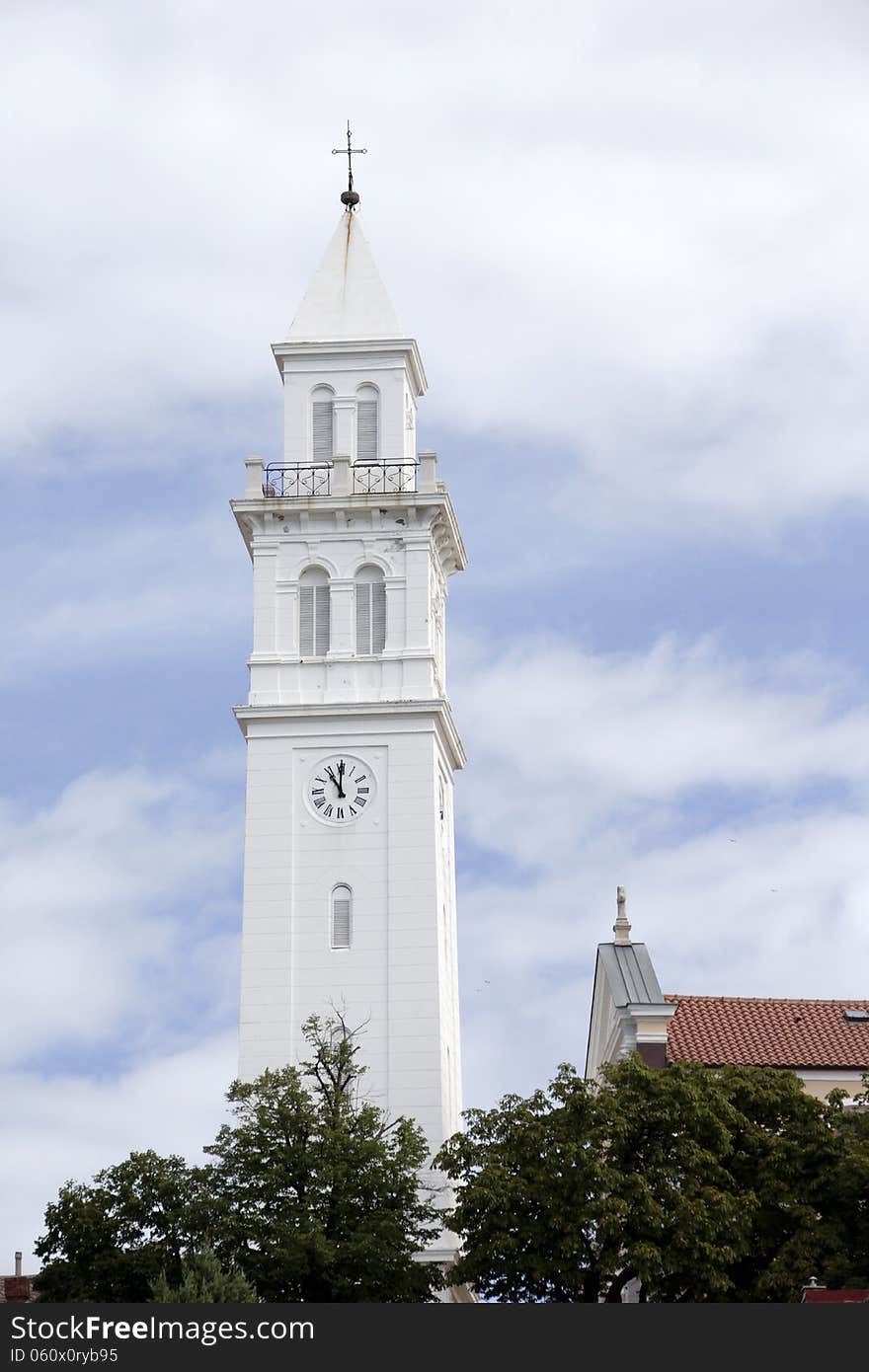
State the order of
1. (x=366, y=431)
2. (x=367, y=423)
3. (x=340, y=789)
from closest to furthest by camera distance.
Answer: (x=340, y=789) → (x=366, y=431) → (x=367, y=423)

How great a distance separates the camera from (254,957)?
79625 mm

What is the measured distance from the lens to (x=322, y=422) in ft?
289

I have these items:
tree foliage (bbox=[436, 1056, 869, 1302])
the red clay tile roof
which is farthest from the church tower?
tree foliage (bbox=[436, 1056, 869, 1302])

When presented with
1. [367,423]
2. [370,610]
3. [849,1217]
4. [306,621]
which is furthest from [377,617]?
[849,1217]

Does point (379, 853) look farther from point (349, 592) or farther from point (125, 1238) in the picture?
point (125, 1238)

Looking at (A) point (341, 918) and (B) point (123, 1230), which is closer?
(B) point (123, 1230)

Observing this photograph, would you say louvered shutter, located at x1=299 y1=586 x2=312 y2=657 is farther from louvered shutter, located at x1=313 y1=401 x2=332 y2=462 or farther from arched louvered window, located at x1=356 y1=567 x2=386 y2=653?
louvered shutter, located at x1=313 y1=401 x2=332 y2=462

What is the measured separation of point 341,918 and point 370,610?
36.8 feet

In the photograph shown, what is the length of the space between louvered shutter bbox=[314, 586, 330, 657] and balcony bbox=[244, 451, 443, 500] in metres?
3.32

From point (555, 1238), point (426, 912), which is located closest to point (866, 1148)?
point (555, 1238)

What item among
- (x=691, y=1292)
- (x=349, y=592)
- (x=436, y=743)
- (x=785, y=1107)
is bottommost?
(x=691, y=1292)

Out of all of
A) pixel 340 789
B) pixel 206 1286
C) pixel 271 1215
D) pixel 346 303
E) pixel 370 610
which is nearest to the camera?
pixel 206 1286

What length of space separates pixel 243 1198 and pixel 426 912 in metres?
16.6

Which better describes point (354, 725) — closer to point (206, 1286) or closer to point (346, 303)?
point (346, 303)
